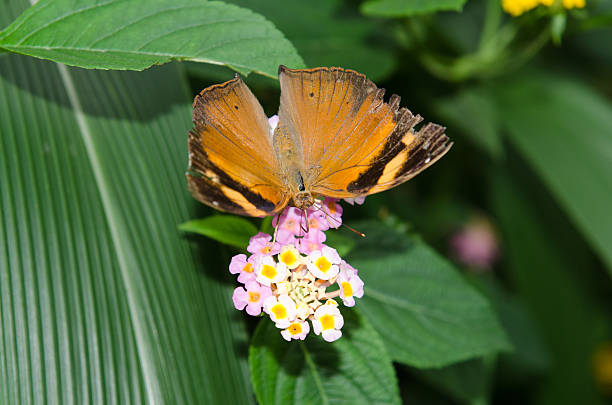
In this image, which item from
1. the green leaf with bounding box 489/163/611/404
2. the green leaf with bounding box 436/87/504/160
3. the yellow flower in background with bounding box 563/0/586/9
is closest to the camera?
the yellow flower in background with bounding box 563/0/586/9

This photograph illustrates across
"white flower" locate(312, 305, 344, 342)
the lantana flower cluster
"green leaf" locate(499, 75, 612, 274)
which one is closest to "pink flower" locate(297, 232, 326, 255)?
the lantana flower cluster

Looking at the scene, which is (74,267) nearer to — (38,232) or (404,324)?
(38,232)

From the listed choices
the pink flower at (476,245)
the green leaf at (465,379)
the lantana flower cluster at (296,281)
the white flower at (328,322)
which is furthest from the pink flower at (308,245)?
the pink flower at (476,245)

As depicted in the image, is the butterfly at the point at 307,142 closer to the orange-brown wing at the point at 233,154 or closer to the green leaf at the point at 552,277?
the orange-brown wing at the point at 233,154

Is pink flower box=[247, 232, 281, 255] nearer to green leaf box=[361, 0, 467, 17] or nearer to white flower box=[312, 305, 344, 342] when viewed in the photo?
white flower box=[312, 305, 344, 342]

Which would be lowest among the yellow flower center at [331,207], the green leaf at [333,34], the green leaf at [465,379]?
the green leaf at [465,379]

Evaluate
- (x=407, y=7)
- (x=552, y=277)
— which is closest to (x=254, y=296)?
(x=407, y=7)

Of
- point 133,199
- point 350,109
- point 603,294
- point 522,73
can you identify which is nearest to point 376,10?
point 350,109
